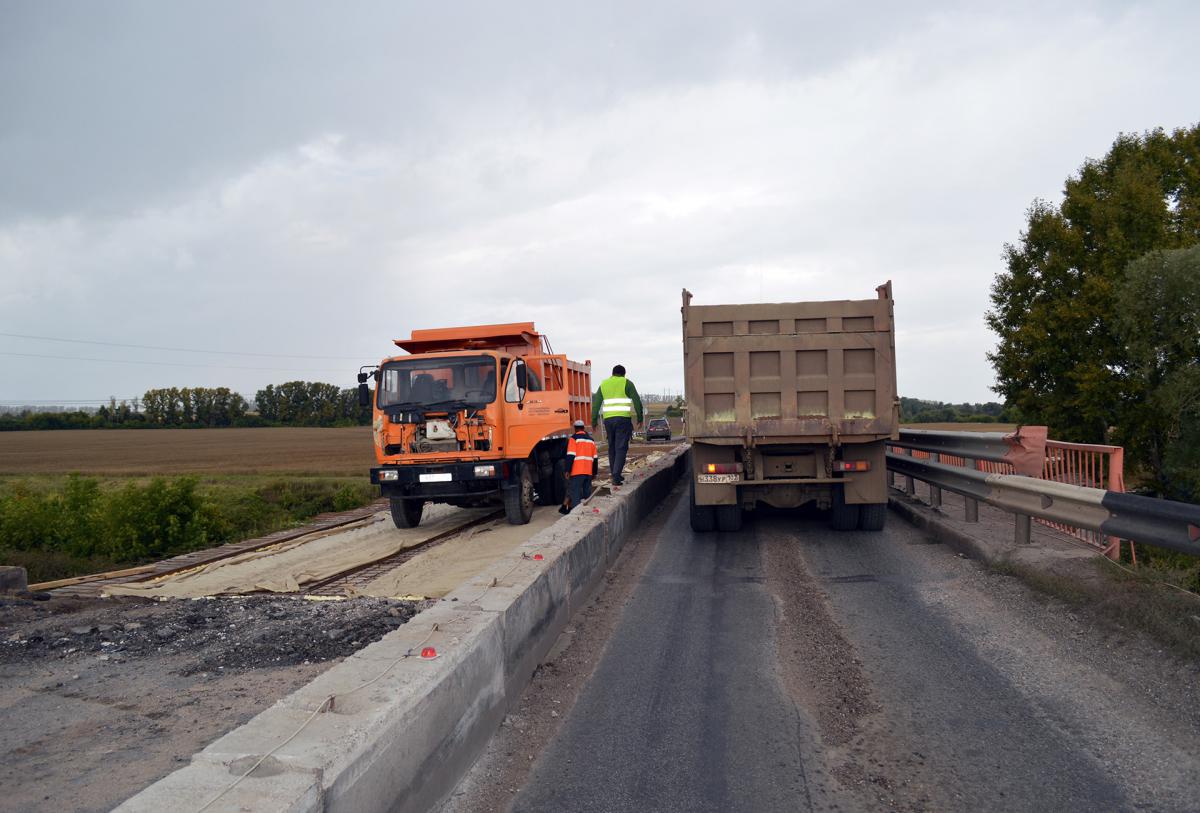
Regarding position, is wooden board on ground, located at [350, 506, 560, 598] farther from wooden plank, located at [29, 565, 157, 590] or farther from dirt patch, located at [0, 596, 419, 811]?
wooden plank, located at [29, 565, 157, 590]

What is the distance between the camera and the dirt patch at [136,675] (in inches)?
149

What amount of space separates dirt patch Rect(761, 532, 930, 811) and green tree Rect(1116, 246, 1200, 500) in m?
23.8

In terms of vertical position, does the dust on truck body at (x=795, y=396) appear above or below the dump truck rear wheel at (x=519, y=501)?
above

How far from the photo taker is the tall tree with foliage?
31.5 metres

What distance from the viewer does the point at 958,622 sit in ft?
20.0

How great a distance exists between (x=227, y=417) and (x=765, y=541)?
88238mm

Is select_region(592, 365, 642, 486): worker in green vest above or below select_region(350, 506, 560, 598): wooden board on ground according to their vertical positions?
above

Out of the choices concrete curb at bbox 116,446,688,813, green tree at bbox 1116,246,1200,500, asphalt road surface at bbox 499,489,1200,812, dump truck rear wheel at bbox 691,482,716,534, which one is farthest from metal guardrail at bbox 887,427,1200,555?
green tree at bbox 1116,246,1200,500

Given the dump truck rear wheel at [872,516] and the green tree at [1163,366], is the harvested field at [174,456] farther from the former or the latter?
the green tree at [1163,366]

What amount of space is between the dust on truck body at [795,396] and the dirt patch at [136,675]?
4.82 metres

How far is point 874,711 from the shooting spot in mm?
4430

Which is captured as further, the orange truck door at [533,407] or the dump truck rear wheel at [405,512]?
the dump truck rear wheel at [405,512]

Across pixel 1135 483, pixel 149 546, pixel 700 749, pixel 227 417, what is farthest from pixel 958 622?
pixel 227 417

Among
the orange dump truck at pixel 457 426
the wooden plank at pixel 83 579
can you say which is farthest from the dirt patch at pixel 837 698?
the wooden plank at pixel 83 579
